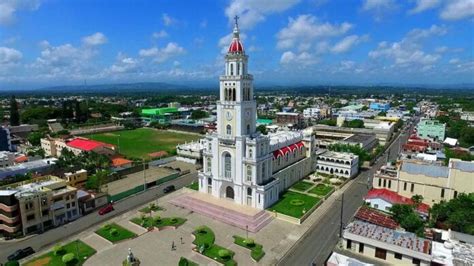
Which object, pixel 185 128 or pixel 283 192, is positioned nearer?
pixel 283 192

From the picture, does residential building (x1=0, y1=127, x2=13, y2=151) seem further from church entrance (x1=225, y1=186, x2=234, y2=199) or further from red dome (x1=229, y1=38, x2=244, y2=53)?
red dome (x1=229, y1=38, x2=244, y2=53)

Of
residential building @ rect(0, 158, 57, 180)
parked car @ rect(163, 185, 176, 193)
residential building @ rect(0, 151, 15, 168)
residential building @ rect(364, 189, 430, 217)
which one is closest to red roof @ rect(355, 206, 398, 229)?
residential building @ rect(364, 189, 430, 217)

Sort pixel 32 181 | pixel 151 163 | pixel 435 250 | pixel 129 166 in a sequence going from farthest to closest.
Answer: pixel 151 163 → pixel 129 166 → pixel 32 181 → pixel 435 250

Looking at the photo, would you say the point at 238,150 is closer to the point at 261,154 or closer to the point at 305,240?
the point at 261,154

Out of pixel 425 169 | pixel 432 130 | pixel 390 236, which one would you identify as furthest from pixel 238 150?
pixel 432 130

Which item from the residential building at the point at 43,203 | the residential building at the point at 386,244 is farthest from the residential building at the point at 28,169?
the residential building at the point at 386,244

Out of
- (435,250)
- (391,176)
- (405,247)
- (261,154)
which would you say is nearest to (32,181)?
(261,154)

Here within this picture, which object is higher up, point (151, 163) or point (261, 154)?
point (261, 154)
